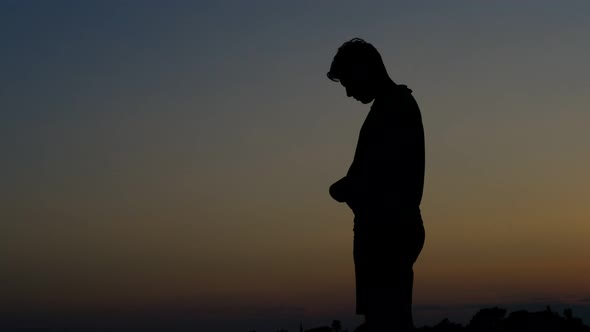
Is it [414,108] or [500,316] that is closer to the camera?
[414,108]

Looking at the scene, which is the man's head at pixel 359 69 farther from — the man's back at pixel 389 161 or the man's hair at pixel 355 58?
the man's back at pixel 389 161

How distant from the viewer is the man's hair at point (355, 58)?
587cm

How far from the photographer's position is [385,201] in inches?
222

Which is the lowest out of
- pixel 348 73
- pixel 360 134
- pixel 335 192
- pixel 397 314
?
pixel 397 314

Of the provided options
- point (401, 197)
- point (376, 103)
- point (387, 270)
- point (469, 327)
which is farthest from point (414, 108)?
point (469, 327)

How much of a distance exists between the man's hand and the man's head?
1.82 ft

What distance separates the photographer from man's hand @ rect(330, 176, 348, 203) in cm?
579

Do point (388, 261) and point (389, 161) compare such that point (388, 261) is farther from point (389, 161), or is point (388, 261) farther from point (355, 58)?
point (355, 58)

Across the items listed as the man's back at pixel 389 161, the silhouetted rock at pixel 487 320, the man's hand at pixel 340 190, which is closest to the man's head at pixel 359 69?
the man's back at pixel 389 161

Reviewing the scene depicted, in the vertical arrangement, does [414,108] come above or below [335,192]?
above

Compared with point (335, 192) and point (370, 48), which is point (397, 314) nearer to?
point (335, 192)

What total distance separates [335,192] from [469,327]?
5.82m

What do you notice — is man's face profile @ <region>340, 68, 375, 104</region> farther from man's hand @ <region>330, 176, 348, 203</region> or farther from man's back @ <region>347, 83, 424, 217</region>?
man's hand @ <region>330, 176, 348, 203</region>

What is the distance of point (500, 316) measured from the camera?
36.8ft
